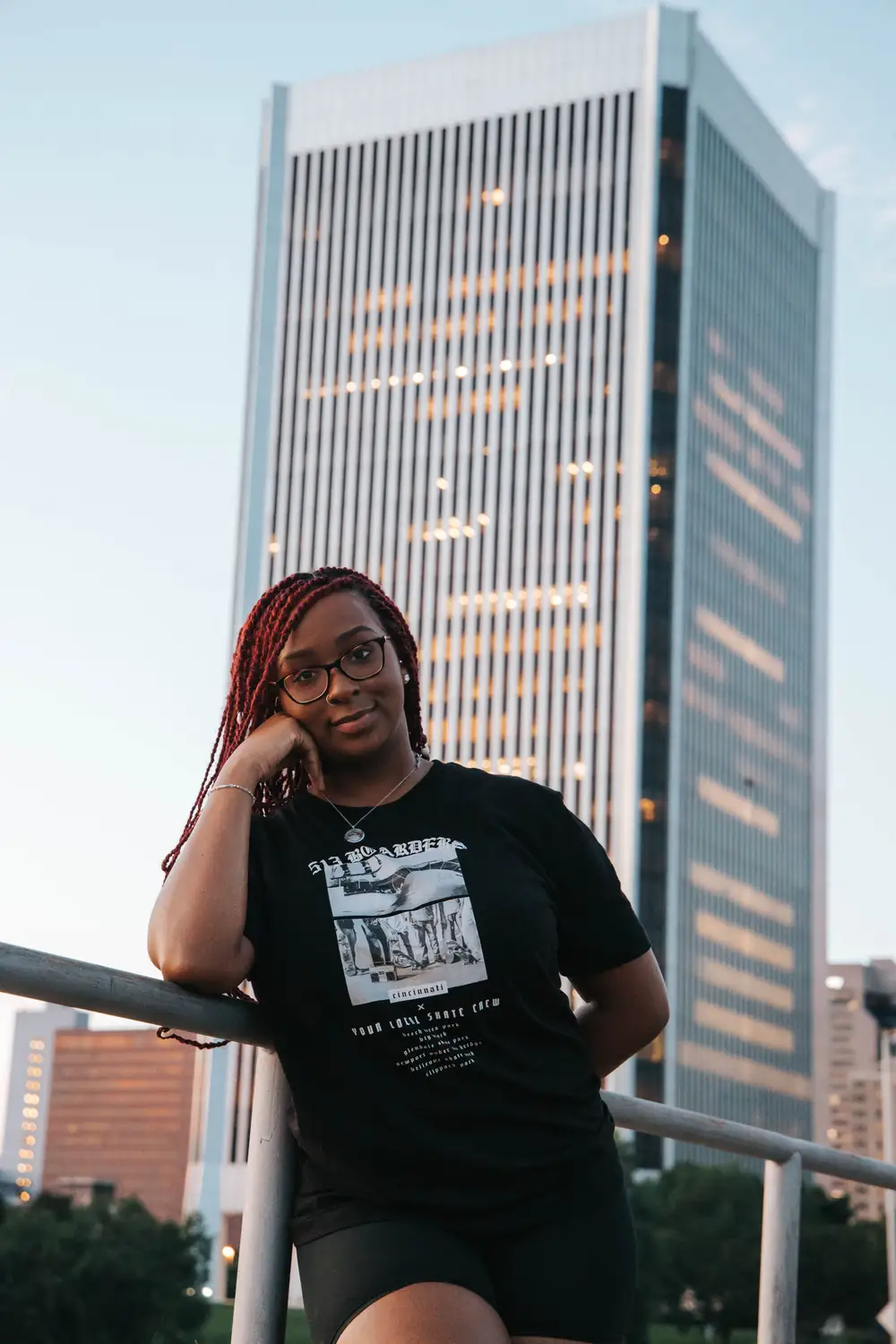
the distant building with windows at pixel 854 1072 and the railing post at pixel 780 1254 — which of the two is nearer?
the railing post at pixel 780 1254

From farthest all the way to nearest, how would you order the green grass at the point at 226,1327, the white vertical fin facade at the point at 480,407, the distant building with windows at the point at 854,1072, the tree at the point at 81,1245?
1. the distant building with windows at the point at 854,1072
2. the white vertical fin facade at the point at 480,407
3. the tree at the point at 81,1245
4. the green grass at the point at 226,1327

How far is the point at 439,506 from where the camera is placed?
73625 millimetres

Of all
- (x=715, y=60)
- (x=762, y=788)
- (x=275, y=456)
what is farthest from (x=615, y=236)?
(x=762, y=788)

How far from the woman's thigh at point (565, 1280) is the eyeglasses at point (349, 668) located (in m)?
0.78

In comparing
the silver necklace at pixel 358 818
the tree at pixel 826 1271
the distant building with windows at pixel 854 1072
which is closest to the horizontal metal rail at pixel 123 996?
the silver necklace at pixel 358 818

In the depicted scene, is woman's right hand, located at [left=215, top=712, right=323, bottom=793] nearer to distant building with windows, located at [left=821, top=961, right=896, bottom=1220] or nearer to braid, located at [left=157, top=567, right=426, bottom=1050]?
braid, located at [left=157, top=567, right=426, bottom=1050]

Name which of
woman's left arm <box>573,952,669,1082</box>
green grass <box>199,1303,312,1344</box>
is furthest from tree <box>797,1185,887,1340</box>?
green grass <box>199,1303,312,1344</box>

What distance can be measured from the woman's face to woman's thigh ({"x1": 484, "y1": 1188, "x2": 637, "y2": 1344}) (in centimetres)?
69

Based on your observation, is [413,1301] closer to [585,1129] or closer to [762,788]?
[585,1129]

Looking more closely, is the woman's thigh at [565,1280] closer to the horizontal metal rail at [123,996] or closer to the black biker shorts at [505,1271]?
the black biker shorts at [505,1271]

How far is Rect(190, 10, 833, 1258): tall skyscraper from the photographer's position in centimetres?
7112

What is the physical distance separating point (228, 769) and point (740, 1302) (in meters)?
2.02

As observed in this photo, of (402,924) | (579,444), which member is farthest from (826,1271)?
(579,444)

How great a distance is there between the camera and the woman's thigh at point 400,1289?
2.06 metres
